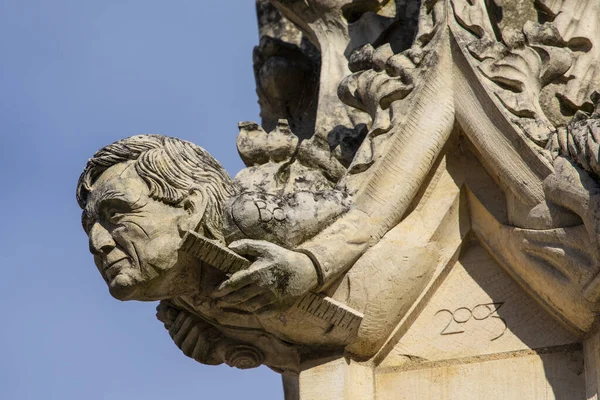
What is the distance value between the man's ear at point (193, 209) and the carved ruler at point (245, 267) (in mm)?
114

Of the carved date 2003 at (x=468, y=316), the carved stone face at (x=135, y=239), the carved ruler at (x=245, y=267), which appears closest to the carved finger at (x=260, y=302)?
the carved ruler at (x=245, y=267)

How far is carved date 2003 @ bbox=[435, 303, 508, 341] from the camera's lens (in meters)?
8.38

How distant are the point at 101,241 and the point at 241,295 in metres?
0.62

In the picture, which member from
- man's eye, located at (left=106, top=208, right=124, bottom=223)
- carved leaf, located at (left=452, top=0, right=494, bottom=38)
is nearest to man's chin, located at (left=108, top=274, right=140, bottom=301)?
man's eye, located at (left=106, top=208, right=124, bottom=223)

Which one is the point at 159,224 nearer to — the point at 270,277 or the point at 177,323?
the point at 270,277

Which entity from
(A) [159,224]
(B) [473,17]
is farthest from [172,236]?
(B) [473,17]

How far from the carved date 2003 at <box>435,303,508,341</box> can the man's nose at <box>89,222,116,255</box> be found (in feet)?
4.68

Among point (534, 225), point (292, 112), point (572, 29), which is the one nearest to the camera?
point (534, 225)

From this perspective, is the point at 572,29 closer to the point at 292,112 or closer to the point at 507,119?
the point at 507,119

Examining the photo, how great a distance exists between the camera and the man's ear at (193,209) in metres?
8.18

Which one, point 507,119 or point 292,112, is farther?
point 292,112

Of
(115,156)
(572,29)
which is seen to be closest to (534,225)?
(572,29)

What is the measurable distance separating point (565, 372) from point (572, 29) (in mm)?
1524

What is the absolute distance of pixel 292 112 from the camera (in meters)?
9.94
